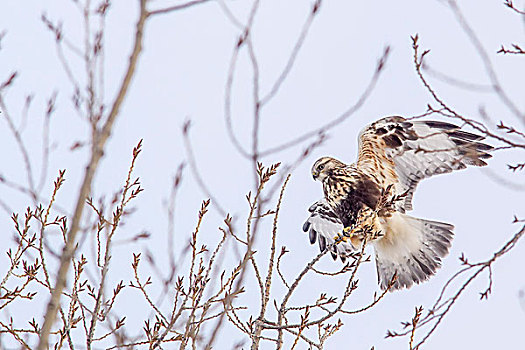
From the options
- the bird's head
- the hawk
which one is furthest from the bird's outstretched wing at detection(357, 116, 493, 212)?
the bird's head

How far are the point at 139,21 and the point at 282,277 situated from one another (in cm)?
251

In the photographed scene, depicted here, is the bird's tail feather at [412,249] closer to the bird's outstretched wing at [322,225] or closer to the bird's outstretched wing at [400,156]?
the bird's outstretched wing at [400,156]

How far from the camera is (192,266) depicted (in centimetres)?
278

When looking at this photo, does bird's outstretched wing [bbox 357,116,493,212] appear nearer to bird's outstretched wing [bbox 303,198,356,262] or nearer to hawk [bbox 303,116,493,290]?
hawk [bbox 303,116,493,290]

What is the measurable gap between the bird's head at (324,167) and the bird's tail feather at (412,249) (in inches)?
29.8

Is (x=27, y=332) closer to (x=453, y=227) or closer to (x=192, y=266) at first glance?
(x=192, y=266)

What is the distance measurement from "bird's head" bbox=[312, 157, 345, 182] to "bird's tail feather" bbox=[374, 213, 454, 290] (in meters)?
0.76

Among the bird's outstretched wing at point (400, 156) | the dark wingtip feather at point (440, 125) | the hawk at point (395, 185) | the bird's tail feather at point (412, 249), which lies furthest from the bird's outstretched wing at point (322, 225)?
the dark wingtip feather at point (440, 125)

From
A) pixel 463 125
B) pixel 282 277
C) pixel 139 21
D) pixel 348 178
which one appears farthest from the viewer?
pixel 348 178

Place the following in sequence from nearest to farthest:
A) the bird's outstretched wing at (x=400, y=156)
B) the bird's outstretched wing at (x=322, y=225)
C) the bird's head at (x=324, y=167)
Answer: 1. the bird's outstretched wing at (x=400, y=156)
2. the bird's head at (x=324, y=167)
3. the bird's outstretched wing at (x=322, y=225)

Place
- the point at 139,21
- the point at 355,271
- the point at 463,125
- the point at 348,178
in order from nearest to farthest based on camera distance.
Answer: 1. the point at 139,21
2. the point at 463,125
3. the point at 355,271
4. the point at 348,178

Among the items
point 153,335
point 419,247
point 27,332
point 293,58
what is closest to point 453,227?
point 419,247

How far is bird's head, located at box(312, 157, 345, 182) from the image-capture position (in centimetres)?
614

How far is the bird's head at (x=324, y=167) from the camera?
6.14 m
